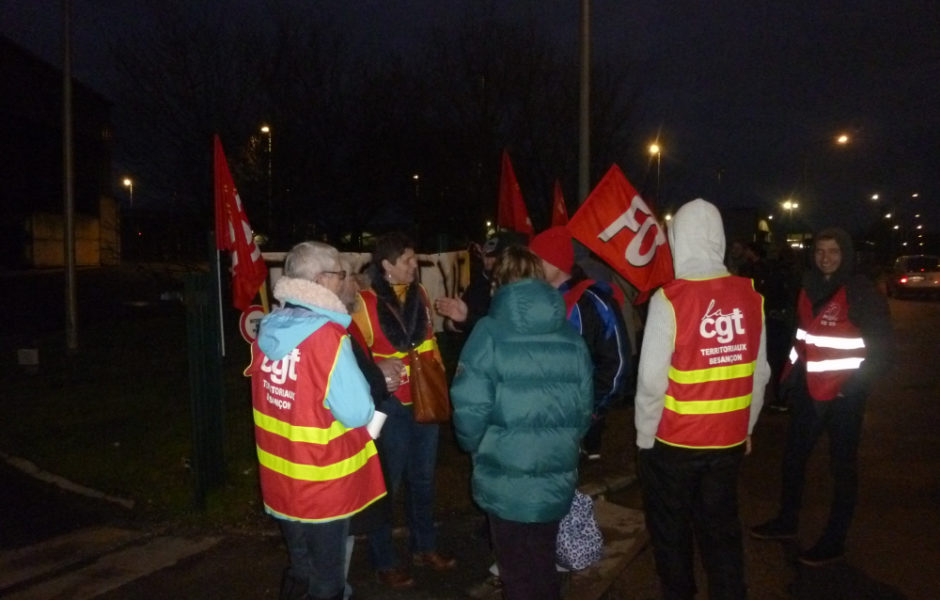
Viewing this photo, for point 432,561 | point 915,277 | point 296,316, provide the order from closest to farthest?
1. point 296,316
2. point 432,561
3. point 915,277

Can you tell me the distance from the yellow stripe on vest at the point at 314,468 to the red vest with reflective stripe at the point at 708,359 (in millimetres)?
1410

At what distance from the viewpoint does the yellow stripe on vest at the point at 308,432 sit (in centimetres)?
297

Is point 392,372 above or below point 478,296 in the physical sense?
below

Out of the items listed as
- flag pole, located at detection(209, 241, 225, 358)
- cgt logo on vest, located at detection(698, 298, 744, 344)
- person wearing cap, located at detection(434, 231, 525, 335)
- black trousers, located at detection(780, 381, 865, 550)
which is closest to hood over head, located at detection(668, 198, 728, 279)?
cgt logo on vest, located at detection(698, 298, 744, 344)

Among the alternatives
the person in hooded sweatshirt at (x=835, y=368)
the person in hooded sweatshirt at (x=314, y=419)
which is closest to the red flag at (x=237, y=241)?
the person in hooded sweatshirt at (x=314, y=419)

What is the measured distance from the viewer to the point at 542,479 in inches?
125

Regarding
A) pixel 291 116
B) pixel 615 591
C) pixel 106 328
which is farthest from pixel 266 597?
pixel 106 328

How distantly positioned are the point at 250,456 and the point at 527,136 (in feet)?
52.8

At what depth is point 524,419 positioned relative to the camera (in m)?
3.12

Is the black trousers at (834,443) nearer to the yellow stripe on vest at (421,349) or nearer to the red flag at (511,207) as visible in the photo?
the yellow stripe on vest at (421,349)

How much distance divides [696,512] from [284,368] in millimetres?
2042

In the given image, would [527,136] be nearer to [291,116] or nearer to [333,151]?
[333,151]

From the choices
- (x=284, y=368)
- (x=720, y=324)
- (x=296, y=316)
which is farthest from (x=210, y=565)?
(x=720, y=324)

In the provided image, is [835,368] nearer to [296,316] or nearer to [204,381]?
[296,316]
